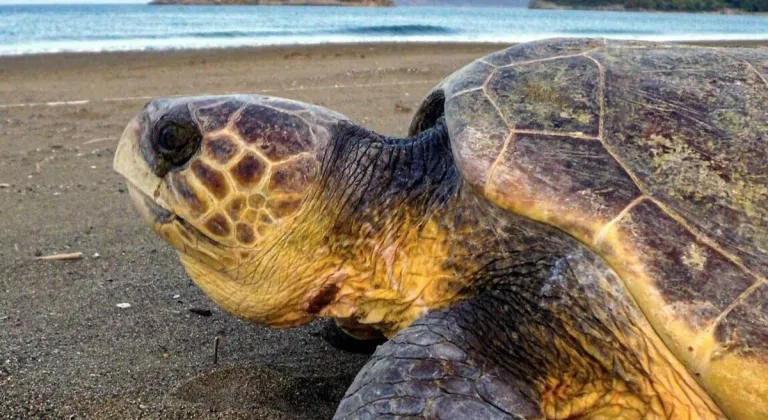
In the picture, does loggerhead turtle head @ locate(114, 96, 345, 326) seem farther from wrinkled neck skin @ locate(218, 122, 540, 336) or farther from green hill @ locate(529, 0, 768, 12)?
green hill @ locate(529, 0, 768, 12)

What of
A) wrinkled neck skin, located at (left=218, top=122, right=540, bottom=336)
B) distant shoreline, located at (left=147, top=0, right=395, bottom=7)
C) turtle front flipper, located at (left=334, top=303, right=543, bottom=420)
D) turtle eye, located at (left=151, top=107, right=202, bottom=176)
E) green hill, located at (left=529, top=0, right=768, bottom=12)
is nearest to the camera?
turtle front flipper, located at (left=334, top=303, right=543, bottom=420)

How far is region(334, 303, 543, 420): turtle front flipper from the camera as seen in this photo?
1176mm

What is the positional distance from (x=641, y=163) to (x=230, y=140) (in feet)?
3.26

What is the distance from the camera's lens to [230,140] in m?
1.71

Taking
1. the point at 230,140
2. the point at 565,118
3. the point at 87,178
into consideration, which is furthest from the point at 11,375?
the point at 87,178

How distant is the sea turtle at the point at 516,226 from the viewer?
128 centimetres

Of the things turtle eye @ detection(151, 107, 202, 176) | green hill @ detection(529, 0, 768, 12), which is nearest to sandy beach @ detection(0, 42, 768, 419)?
turtle eye @ detection(151, 107, 202, 176)

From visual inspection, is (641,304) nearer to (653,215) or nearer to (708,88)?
(653,215)

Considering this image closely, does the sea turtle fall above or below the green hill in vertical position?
above

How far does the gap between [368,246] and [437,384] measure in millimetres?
553

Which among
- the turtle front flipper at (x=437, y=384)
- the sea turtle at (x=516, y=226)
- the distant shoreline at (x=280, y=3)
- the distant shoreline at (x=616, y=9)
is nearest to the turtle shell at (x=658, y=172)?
the sea turtle at (x=516, y=226)

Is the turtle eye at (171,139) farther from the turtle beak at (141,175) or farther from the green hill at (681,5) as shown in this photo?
the green hill at (681,5)

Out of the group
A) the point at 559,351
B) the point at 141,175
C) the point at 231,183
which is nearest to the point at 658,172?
the point at 559,351

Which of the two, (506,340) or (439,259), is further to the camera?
(439,259)
